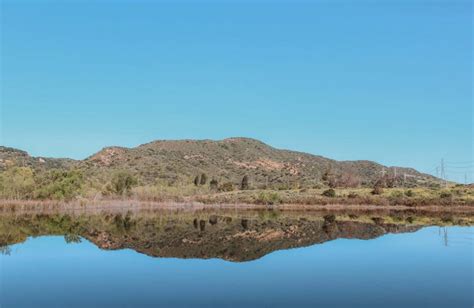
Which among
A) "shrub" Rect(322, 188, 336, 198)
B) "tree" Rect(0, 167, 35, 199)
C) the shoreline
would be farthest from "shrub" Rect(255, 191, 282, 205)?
"tree" Rect(0, 167, 35, 199)

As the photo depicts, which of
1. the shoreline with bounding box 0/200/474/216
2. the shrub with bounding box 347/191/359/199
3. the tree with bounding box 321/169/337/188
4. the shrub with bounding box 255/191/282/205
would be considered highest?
the tree with bounding box 321/169/337/188

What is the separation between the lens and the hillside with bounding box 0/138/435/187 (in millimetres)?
98750

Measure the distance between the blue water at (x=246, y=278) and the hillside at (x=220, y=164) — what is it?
2581 inches

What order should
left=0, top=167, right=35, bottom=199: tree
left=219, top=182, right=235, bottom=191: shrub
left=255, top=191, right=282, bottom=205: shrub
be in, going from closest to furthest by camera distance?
1. left=0, top=167, right=35, bottom=199: tree
2. left=255, top=191, right=282, bottom=205: shrub
3. left=219, top=182, right=235, bottom=191: shrub

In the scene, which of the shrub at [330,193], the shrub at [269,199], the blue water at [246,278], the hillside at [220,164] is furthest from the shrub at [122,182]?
the blue water at [246,278]

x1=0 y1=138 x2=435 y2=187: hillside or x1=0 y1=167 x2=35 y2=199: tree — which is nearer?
x1=0 y1=167 x2=35 y2=199: tree

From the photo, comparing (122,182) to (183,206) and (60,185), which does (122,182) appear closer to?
(183,206)

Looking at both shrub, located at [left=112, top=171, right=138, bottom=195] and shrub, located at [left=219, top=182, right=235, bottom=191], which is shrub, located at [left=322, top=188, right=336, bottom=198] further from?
shrub, located at [left=112, top=171, right=138, bottom=195]

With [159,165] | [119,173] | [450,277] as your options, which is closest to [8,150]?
[159,165]

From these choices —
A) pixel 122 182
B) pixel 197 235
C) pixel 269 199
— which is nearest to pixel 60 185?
pixel 122 182

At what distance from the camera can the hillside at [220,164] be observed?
98.8 metres

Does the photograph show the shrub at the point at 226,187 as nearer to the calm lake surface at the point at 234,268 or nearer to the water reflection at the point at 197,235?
the water reflection at the point at 197,235

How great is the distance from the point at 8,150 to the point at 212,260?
367ft

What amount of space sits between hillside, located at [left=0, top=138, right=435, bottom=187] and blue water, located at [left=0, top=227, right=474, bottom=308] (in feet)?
215
